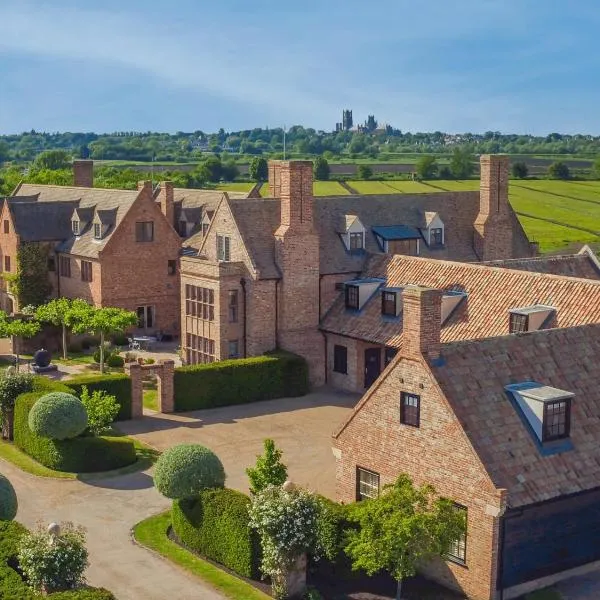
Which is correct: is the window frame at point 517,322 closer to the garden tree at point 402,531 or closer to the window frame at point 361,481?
the window frame at point 361,481

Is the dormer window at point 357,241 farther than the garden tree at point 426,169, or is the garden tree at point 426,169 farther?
the garden tree at point 426,169

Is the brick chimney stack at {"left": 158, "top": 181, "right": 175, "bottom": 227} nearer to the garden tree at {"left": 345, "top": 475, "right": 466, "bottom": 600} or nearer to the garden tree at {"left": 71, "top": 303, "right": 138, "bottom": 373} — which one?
the garden tree at {"left": 71, "top": 303, "right": 138, "bottom": 373}

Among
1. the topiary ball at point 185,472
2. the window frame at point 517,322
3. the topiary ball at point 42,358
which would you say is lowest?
the topiary ball at point 42,358

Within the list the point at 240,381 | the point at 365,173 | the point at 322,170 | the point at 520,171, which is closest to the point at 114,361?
the point at 240,381

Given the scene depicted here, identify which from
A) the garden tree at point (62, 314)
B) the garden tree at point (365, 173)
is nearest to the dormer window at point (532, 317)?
the garden tree at point (62, 314)

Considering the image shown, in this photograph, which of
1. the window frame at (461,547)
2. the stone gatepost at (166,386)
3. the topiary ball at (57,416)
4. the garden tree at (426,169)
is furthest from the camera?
the garden tree at (426,169)

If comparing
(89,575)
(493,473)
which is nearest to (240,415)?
(89,575)

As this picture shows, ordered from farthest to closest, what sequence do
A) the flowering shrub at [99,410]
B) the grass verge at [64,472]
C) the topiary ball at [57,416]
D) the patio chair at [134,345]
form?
the patio chair at [134,345]
the flowering shrub at [99,410]
the grass verge at [64,472]
the topiary ball at [57,416]
